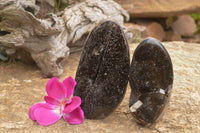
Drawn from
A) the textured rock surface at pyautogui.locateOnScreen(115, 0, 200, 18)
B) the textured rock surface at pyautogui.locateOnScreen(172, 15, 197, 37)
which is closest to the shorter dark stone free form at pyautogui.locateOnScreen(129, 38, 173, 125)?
the textured rock surface at pyautogui.locateOnScreen(115, 0, 200, 18)

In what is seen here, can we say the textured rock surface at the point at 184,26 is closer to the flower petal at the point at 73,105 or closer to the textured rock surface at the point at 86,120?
the textured rock surface at the point at 86,120

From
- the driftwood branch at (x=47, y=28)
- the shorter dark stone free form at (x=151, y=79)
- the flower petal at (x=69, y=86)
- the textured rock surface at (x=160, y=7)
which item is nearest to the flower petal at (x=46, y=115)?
the flower petal at (x=69, y=86)

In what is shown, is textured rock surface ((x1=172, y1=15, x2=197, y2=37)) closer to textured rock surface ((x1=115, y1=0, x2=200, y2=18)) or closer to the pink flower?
textured rock surface ((x1=115, y1=0, x2=200, y2=18))

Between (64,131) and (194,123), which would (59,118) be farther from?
(194,123)

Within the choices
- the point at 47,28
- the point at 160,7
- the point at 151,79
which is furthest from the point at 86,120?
the point at 160,7

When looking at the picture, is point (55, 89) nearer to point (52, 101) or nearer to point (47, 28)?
point (52, 101)

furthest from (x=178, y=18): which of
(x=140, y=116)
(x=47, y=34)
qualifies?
(x=140, y=116)
